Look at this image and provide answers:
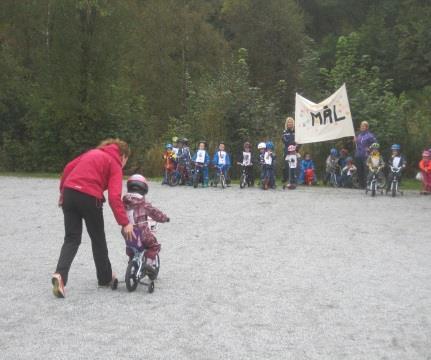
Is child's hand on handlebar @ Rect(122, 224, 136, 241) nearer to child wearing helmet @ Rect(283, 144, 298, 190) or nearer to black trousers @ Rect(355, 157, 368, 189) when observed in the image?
child wearing helmet @ Rect(283, 144, 298, 190)

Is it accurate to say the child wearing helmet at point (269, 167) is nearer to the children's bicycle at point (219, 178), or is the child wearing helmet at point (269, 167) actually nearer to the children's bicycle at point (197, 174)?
the children's bicycle at point (219, 178)

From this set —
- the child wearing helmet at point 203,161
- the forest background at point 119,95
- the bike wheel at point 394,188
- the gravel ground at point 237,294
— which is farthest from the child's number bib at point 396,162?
the child wearing helmet at point 203,161

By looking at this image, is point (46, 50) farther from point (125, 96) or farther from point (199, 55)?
point (199, 55)

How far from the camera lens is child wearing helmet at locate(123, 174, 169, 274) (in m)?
8.32

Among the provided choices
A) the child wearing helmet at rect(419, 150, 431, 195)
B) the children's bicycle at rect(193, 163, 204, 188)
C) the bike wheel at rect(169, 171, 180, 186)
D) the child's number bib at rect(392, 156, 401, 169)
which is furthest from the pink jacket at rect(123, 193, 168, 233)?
the bike wheel at rect(169, 171, 180, 186)

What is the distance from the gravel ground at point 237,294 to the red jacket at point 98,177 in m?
1.07

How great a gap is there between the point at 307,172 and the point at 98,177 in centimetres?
1661

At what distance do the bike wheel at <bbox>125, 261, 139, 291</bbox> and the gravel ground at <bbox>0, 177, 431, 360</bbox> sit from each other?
88 millimetres

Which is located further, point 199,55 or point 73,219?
point 199,55

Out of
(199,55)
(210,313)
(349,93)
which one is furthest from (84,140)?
(210,313)

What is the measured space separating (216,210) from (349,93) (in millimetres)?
12112

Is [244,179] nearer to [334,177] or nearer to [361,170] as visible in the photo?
[334,177]

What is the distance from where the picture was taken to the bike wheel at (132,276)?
26.8ft

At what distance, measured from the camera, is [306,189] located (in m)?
22.0
